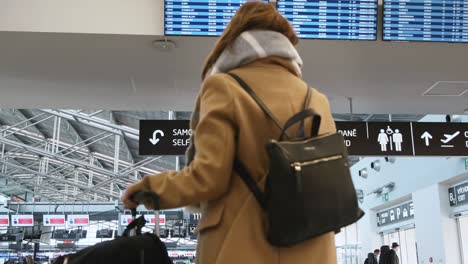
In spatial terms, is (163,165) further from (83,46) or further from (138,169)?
(83,46)

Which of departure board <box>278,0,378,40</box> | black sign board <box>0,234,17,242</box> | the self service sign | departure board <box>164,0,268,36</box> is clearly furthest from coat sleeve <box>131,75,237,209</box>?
black sign board <box>0,234,17,242</box>

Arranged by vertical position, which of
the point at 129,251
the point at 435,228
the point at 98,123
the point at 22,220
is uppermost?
the point at 98,123

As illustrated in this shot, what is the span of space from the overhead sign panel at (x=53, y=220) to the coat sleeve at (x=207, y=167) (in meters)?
24.4

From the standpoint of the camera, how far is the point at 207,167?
141 cm

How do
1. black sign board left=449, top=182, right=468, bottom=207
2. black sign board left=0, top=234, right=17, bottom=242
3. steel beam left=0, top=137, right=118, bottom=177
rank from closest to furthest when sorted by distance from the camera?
black sign board left=449, top=182, right=468, bottom=207 → steel beam left=0, top=137, right=118, bottom=177 → black sign board left=0, top=234, right=17, bottom=242

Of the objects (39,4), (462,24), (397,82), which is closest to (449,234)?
(397,82)

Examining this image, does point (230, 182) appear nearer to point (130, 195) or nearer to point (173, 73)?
point (130, 195)

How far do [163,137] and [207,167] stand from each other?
497cm

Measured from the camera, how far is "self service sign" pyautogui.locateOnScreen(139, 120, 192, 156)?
246 inches

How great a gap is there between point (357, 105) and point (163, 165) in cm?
1497

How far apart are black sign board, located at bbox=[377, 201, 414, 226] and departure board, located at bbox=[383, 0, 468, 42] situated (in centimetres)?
1215

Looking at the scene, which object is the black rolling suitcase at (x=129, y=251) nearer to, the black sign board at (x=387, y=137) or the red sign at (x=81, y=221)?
the black sign board at (x=387, y=137)

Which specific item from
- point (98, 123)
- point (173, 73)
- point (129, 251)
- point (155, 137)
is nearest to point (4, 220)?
point (98, 123)

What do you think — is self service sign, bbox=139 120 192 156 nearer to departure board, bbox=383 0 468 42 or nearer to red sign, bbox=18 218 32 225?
departure board, bbox=383 0 468 42
